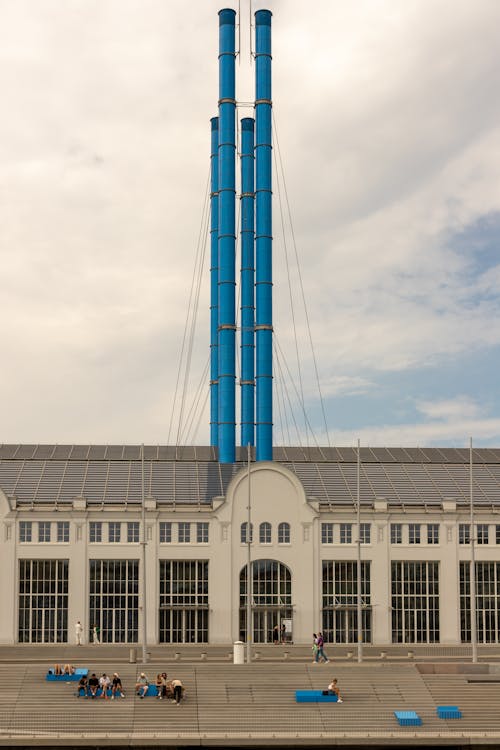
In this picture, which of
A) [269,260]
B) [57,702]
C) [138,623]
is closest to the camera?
[57,702]

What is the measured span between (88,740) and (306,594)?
1304 inches

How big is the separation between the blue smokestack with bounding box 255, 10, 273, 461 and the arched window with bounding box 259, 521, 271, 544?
1625 centimetres

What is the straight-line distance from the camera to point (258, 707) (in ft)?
219

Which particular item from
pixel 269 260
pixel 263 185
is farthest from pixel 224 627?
pixel 263 185

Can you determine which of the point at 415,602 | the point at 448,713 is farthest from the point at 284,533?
the point at 448,713

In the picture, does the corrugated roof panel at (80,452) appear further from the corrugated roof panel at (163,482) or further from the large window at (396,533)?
the large window at (396,533)

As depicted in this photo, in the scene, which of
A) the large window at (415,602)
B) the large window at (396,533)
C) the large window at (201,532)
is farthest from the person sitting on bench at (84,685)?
the large window at (396,533)

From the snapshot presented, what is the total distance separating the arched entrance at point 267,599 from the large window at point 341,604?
10.4 ft

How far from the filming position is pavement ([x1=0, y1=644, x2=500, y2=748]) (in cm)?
6266

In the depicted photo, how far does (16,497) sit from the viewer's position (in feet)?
306

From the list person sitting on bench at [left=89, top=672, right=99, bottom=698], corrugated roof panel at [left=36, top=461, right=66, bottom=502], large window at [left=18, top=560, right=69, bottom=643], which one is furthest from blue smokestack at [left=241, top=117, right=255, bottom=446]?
person sitting on bench at [left=89, top=672, right=99, bottom=698]

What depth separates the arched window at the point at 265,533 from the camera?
9325 cm

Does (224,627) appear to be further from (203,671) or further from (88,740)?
(88,740)

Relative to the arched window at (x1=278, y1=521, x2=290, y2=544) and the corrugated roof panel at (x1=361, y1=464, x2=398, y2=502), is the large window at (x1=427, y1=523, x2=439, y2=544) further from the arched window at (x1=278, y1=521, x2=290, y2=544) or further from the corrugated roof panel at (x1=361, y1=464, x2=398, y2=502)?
the arched window at (x1=278, y1=521, x2=290, y2=544)
